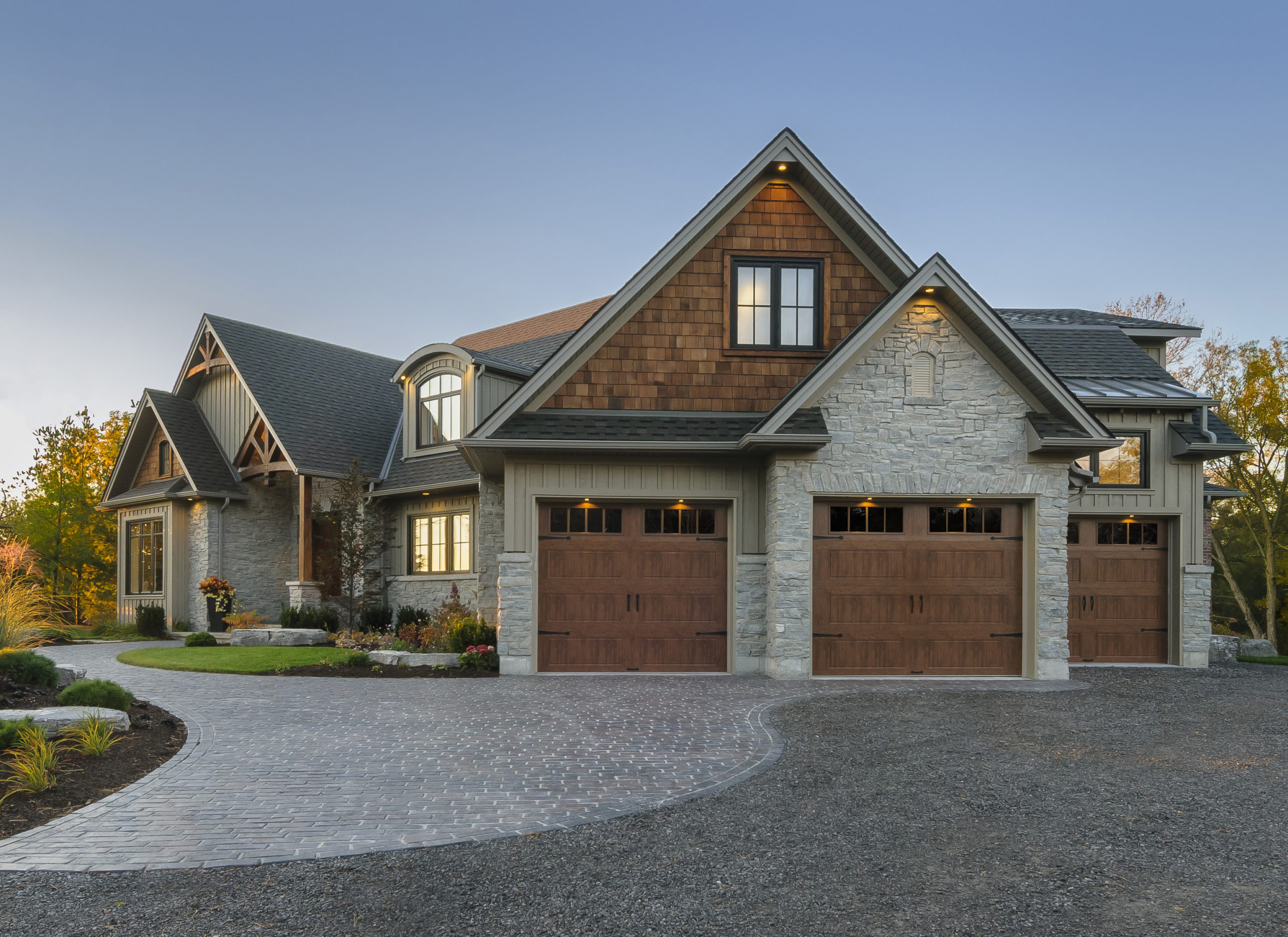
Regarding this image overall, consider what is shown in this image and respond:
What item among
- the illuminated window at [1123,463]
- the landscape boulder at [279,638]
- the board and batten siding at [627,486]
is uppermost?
the illuminated window at [1123,463]

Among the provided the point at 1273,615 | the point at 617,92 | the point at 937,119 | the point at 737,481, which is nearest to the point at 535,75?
the point at 617,92

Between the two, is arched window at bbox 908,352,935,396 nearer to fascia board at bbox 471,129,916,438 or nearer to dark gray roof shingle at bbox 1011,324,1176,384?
fascia board at bbox 471,129,916,438

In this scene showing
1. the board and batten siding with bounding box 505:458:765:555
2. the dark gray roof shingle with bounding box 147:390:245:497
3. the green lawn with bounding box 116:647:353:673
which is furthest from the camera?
the dark gray roof shingle with bounding box 147:390:245:497

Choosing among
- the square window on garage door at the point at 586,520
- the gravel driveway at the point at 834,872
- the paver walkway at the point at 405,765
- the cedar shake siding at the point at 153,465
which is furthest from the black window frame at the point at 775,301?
the cedar shake siding at the point at 153,465

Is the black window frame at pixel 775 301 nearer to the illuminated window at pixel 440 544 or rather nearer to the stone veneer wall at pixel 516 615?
the stone veneer wall at pixel 516 615

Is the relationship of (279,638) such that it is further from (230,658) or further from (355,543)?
(230,658)

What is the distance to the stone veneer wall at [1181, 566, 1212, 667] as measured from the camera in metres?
13.9

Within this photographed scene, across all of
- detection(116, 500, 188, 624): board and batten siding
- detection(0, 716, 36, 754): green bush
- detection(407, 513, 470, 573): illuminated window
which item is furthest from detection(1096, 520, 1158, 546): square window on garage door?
detection(116, 500, 188, 624): board and batten siding

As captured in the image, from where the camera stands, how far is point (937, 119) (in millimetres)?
20391

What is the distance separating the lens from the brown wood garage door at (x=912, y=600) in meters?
11.9

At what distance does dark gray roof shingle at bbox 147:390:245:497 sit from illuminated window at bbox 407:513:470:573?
4956 millimetres

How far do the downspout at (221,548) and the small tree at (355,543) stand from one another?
2683 mm

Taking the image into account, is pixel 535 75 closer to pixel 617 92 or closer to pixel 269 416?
pixel 617 92

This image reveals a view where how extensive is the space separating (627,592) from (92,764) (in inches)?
285
